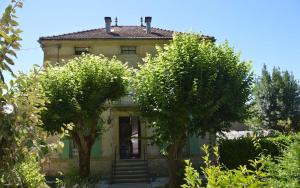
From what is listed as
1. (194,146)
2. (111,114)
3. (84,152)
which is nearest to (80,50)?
(111,114)

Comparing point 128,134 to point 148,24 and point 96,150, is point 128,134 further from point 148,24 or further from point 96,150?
point 148,24

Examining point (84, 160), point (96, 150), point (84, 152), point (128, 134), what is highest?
point (128, 134)

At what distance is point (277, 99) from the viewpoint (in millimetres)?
31672

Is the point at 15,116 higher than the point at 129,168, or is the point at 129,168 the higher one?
the point at 15,116

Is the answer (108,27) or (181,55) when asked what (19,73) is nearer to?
(181,55)

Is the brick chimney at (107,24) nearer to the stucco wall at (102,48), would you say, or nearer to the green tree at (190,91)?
the stucco wall at (102,48)

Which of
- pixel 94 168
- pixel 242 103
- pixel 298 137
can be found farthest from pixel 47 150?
pixel 94 168

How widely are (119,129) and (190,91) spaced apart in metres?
10.5

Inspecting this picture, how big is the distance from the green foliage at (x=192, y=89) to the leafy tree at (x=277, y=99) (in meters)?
16.1

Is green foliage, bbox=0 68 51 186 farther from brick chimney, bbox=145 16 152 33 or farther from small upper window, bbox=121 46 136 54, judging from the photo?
brick chimney, bbox=145 16 152 33

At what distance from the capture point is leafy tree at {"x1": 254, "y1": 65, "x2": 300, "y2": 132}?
3089 cm

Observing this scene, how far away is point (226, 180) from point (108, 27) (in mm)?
23971

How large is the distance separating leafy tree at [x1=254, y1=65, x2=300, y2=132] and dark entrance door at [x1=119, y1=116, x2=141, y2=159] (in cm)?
1186

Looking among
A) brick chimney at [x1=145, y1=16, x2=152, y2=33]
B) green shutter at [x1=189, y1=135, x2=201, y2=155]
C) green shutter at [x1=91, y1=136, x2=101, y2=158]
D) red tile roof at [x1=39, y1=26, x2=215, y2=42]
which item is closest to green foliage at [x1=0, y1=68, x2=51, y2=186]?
green shutter at [x1=91, y1=136, x2=101, y2=158]
